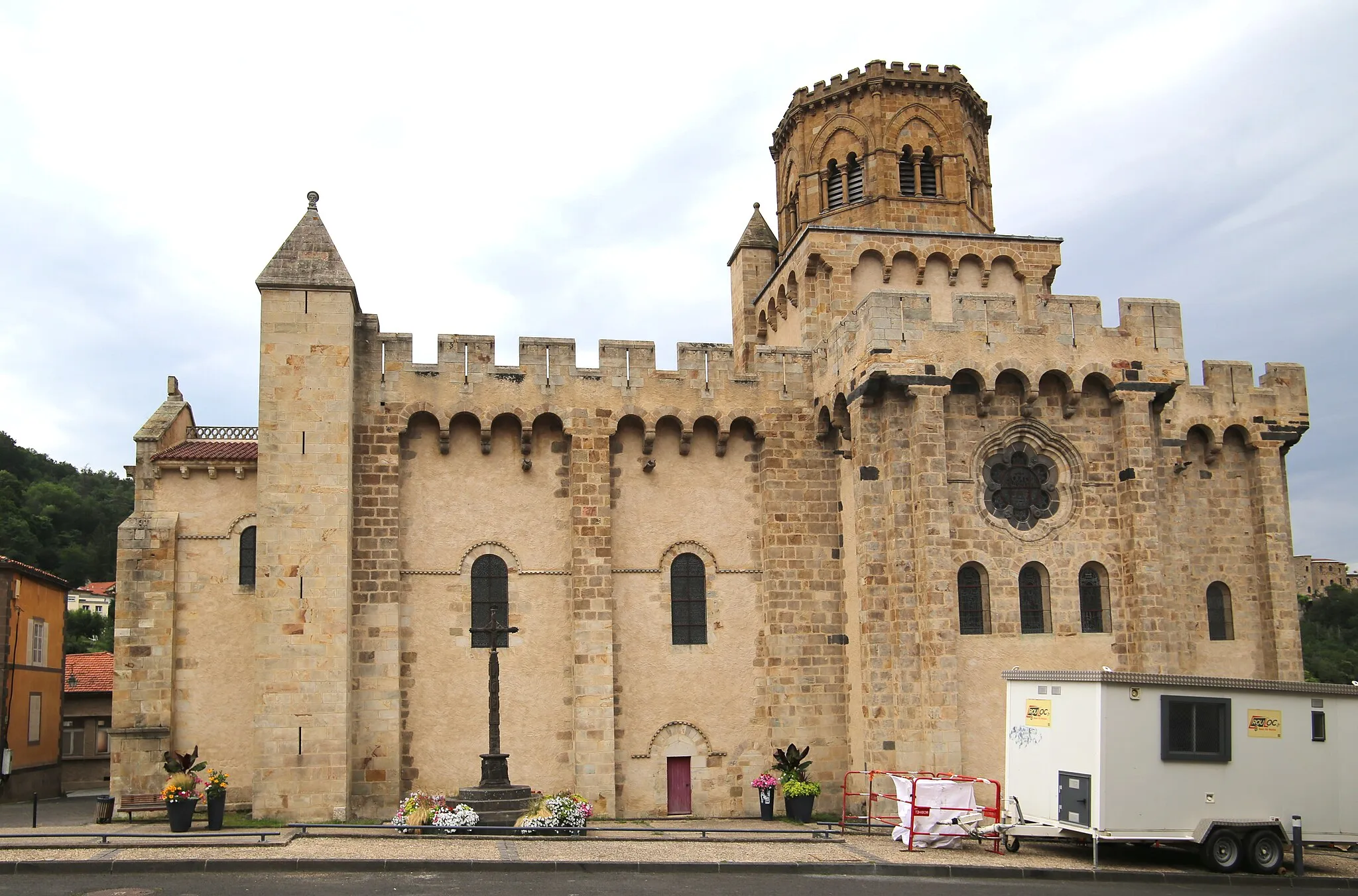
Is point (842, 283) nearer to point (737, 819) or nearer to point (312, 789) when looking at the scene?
point (737, 819)

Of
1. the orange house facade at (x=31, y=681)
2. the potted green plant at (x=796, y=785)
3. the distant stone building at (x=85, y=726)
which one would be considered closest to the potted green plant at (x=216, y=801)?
the potted green plant at (x=796, y=785)

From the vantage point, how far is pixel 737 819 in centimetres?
2192

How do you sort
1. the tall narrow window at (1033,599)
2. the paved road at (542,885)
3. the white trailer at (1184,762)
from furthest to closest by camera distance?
1. the tall narrow window at (1033,599)
2. the white trailer at (1184,762)
3. the paved road at (542,885)

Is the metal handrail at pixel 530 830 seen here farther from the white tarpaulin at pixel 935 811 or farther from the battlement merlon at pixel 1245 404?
the battlement merlon at pixel 1245 404

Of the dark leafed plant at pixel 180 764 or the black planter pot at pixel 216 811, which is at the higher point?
the dark leafed plant at pixel 180 764

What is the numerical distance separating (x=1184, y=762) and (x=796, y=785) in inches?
284

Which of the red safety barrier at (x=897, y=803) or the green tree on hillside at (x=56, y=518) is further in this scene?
the green tree on hillside at (x=56, y=518)

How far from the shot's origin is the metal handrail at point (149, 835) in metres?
15.3

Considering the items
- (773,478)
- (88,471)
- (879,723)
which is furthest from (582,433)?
(88,471)

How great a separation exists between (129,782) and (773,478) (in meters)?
12.9

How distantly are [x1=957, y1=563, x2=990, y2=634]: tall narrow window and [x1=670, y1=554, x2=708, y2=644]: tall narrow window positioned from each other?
16.0 ft

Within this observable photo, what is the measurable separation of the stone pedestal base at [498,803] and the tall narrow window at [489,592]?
3.93 meters

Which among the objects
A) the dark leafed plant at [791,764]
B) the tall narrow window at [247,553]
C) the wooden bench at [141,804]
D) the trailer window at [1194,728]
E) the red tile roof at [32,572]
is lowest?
the wooden bench at [141,804]

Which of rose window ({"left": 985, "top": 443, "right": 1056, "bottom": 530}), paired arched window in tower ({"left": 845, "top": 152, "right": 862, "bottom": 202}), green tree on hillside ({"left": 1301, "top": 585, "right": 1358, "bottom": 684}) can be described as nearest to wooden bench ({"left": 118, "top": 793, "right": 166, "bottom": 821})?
rose window ({"left": 985, "top": 443, "right": 1056, "bottom": 530})
